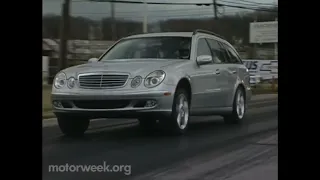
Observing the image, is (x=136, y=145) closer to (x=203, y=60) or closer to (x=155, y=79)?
(x=155, y=79)

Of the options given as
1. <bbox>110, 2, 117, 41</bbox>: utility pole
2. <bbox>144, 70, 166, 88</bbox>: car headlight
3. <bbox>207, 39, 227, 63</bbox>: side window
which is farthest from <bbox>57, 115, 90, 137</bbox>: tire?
<bbox>207, 39, 227, 63</bbox>: side window

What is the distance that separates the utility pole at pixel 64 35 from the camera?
12.5ft

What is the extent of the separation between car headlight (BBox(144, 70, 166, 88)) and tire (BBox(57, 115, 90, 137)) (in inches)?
17.7

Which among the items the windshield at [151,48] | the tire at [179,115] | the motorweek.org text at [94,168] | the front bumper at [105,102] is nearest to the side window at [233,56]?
the windshield at [151,48]

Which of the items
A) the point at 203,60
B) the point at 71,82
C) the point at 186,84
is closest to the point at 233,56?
the point at 203,60

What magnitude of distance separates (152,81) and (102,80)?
1.07 ft

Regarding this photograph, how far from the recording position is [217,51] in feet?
13.5

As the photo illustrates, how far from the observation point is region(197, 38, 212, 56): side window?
4.00m

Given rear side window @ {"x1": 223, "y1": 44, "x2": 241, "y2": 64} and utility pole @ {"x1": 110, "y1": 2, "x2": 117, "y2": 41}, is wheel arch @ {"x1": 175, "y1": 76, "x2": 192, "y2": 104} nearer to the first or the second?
rear side window @ {"x1": 223, "y1": 44, "x2": 241, "y2": 64}
